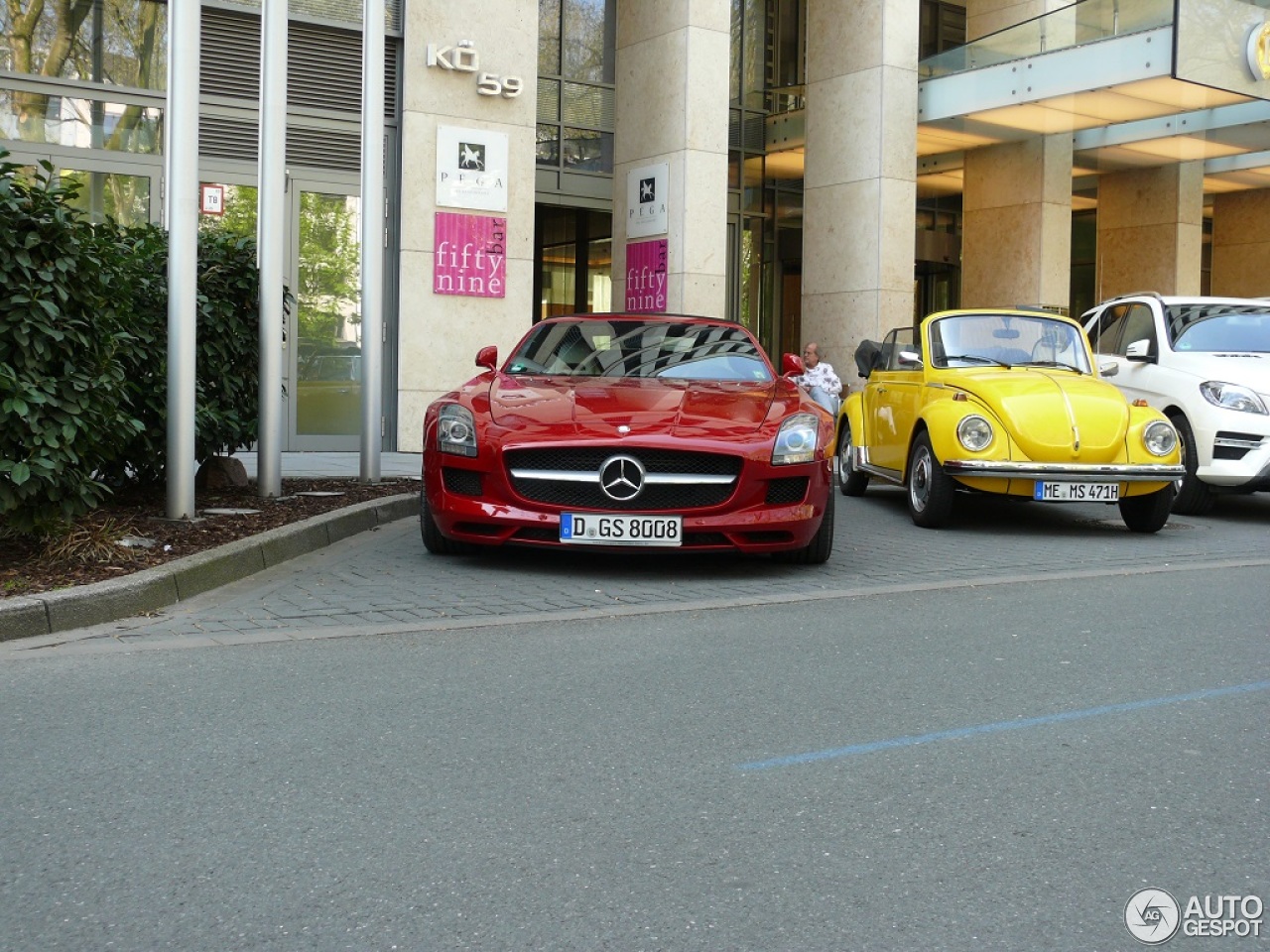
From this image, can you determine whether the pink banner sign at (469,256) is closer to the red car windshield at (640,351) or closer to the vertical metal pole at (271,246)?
the vertical metal pole at (271,246)

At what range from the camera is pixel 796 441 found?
25.2 feet

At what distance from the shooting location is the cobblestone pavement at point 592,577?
6238mm

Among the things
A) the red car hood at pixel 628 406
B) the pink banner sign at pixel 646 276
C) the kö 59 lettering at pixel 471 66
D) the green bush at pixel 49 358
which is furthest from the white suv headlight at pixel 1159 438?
the kö 59 lettering at pixel 471 66

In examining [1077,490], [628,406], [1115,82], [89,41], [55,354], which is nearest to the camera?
[55,354]

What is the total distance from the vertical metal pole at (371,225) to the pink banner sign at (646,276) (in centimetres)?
800

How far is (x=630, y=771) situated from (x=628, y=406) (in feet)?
13.2

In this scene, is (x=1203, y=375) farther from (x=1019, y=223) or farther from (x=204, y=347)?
(x=1019, y=223)

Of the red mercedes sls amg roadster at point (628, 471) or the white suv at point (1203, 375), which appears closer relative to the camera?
the red mercedes sls amg roadster at point (628, 471)

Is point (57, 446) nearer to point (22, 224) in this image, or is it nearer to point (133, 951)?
point (22, 224)

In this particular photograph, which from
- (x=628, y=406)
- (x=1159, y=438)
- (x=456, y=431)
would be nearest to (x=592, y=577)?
(x=628, y=406)

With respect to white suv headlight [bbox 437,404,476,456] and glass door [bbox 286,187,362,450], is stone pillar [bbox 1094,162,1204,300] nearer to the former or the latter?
glass door [bbox 286,187,362,450]

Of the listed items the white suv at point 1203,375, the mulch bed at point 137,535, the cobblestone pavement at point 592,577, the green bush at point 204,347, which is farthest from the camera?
the white suv at point 1203,375

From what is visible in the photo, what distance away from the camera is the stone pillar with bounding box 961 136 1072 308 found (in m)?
22.6

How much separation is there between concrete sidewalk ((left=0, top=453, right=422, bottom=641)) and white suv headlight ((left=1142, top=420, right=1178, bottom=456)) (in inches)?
207
